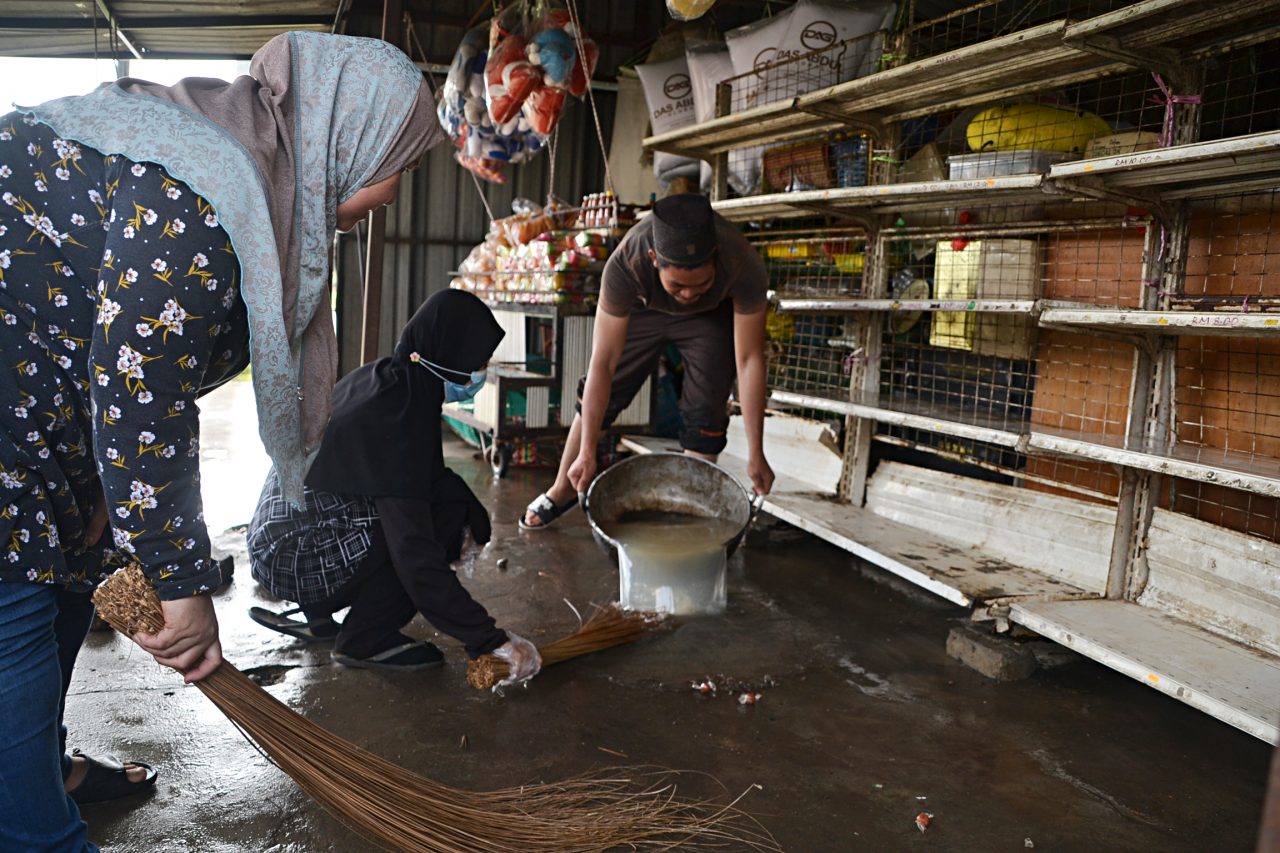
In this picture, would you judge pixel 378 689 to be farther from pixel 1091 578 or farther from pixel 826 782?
pixel 1091 578

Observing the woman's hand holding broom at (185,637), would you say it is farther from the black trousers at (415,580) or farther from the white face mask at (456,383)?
the white face mask at (456,383)

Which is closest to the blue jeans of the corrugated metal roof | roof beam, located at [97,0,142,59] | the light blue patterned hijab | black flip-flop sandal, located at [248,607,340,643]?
the light blue patterned hijab

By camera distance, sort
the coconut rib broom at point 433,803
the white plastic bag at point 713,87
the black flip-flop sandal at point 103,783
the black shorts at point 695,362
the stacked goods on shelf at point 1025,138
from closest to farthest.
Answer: the coconut rib broom at point 433,803
the black flip-flop sandal at point 103,783
the stacked goods on shelf at point 1025,138
the black shorts at point 695,362
the white plastic bag at point 713,87

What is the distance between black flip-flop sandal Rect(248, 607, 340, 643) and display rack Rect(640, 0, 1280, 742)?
7.39 feet

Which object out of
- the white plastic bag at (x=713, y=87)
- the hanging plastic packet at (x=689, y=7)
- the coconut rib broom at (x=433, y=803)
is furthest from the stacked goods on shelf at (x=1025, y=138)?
the coconut rib broom at (x=433, y=803)

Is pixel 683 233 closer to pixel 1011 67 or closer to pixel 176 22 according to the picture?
pixel 1011 67

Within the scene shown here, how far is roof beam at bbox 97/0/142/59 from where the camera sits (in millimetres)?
5402

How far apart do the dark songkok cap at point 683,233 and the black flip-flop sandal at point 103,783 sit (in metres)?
2.29

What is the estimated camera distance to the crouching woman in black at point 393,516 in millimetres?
2711

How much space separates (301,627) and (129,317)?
2246 millimetres

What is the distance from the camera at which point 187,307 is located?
1329 millimetres

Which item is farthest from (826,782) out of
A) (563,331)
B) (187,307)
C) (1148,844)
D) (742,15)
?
(742,15)

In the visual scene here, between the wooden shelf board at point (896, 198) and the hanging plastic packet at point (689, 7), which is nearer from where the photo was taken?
the wooden shelf board at point (896, 198)

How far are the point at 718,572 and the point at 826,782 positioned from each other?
4.18ft
